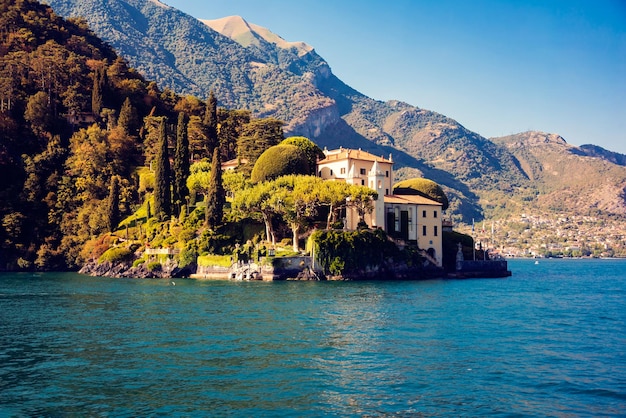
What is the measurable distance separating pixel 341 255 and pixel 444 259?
21920 mm

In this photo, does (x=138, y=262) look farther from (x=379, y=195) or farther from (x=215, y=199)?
(x=379, y=195)

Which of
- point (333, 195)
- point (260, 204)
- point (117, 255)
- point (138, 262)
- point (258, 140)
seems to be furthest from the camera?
point (258, 140)

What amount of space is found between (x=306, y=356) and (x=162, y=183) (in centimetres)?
5785

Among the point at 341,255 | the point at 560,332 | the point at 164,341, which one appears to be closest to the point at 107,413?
the point at 164,341

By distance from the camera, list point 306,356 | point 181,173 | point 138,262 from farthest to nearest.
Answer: point 181,173 < point 138,262 < point 306,356

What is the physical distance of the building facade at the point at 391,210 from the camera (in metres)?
76.1

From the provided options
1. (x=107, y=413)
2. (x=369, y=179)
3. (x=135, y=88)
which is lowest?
(x=107, y=413)

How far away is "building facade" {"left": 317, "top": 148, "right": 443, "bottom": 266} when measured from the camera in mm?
76125

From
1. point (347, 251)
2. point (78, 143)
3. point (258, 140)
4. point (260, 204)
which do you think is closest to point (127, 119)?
point (78, 143)

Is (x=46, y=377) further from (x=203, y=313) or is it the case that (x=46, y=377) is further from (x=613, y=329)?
(x=613, y=329)

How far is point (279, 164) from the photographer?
8044 centimetres

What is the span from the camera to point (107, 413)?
18750 millimetres

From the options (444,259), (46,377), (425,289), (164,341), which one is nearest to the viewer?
(46,377)

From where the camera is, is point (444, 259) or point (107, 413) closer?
point (107, 413)
